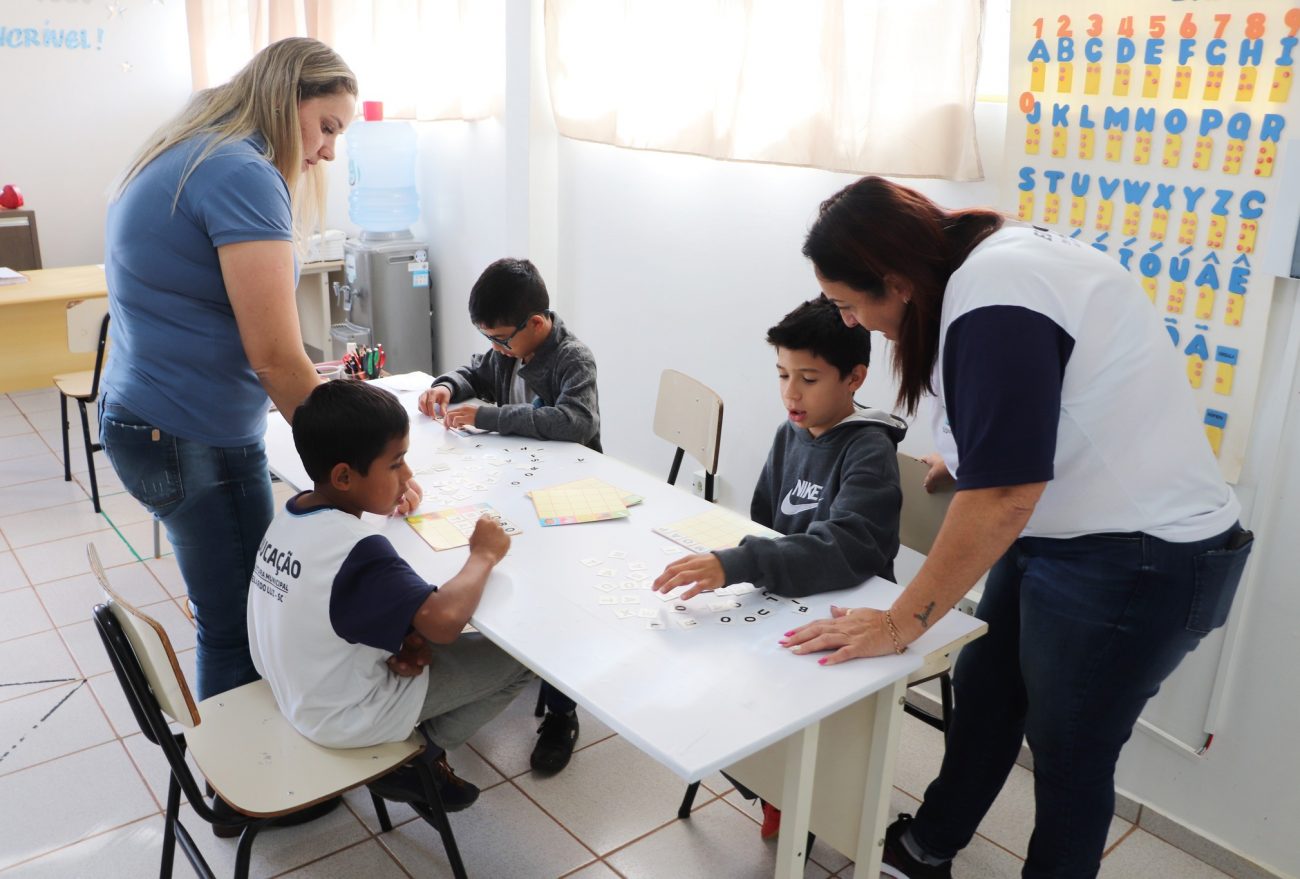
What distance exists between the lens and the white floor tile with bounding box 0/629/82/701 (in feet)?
9.34

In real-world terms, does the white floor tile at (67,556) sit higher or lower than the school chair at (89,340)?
lower

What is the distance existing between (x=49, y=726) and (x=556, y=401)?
1.55 m

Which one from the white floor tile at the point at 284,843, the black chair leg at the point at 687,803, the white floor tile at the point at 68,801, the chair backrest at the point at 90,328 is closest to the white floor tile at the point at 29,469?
the chair backrest at the point at 90,328

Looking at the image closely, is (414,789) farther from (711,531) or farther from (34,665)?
(34,665)

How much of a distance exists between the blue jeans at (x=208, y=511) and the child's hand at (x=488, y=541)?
0.53m

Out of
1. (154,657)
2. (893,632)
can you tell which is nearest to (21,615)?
(154,657)

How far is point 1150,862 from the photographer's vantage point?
7.63 ft

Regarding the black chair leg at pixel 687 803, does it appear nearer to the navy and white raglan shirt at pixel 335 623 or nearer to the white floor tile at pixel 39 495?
the navy and white raglan shirt at pixel 335 623

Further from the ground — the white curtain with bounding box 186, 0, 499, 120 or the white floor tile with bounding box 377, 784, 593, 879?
the white curtain with bounding box 186, 0, 499, 120

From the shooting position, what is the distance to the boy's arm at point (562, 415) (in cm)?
262

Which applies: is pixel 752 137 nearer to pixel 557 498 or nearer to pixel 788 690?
pixel 557 498

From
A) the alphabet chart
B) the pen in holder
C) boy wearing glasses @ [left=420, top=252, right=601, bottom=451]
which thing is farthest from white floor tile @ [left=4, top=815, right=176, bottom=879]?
the alphabet chart

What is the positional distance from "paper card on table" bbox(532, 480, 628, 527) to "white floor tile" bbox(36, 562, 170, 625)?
5.70 ft

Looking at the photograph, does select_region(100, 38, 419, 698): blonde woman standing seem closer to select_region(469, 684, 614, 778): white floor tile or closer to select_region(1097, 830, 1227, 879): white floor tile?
select_region(469, 684, 614, 778): white floor tile
